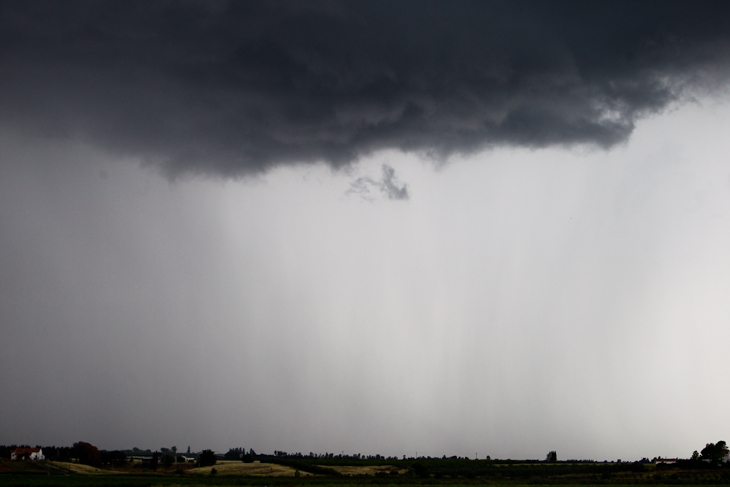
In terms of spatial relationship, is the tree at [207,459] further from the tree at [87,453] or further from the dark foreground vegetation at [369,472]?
the tree at [87,453]

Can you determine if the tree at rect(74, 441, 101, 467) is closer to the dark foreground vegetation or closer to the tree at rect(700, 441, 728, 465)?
the dark foreground vegetation

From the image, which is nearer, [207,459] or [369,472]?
[369,472]

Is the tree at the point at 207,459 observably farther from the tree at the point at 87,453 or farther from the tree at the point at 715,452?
the tree at the point at 715,452

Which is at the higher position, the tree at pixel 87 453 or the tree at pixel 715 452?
the tree at pixel 715 452

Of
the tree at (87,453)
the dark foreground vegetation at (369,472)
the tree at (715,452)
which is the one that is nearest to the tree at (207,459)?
the dark foreground vegetation at (369,472)

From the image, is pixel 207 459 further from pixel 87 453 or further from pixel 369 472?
pixel 369 472

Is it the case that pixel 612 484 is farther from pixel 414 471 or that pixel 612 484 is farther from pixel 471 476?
pixel 414 471

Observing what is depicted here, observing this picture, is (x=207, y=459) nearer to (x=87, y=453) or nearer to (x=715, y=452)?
(x=87, y=453)

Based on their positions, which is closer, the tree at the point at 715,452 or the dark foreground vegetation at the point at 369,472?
the dark foreground vegetation at the point at 369,472

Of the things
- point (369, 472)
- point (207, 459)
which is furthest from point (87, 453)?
point (369, 472)

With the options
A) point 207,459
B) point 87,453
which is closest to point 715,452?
point 207,459

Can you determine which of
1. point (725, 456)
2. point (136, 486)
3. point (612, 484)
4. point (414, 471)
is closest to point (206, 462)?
point (414, 471)

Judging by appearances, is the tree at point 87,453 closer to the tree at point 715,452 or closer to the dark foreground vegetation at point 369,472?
the dark foreground vegetation at point 369,472

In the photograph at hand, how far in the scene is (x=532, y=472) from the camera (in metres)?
125
